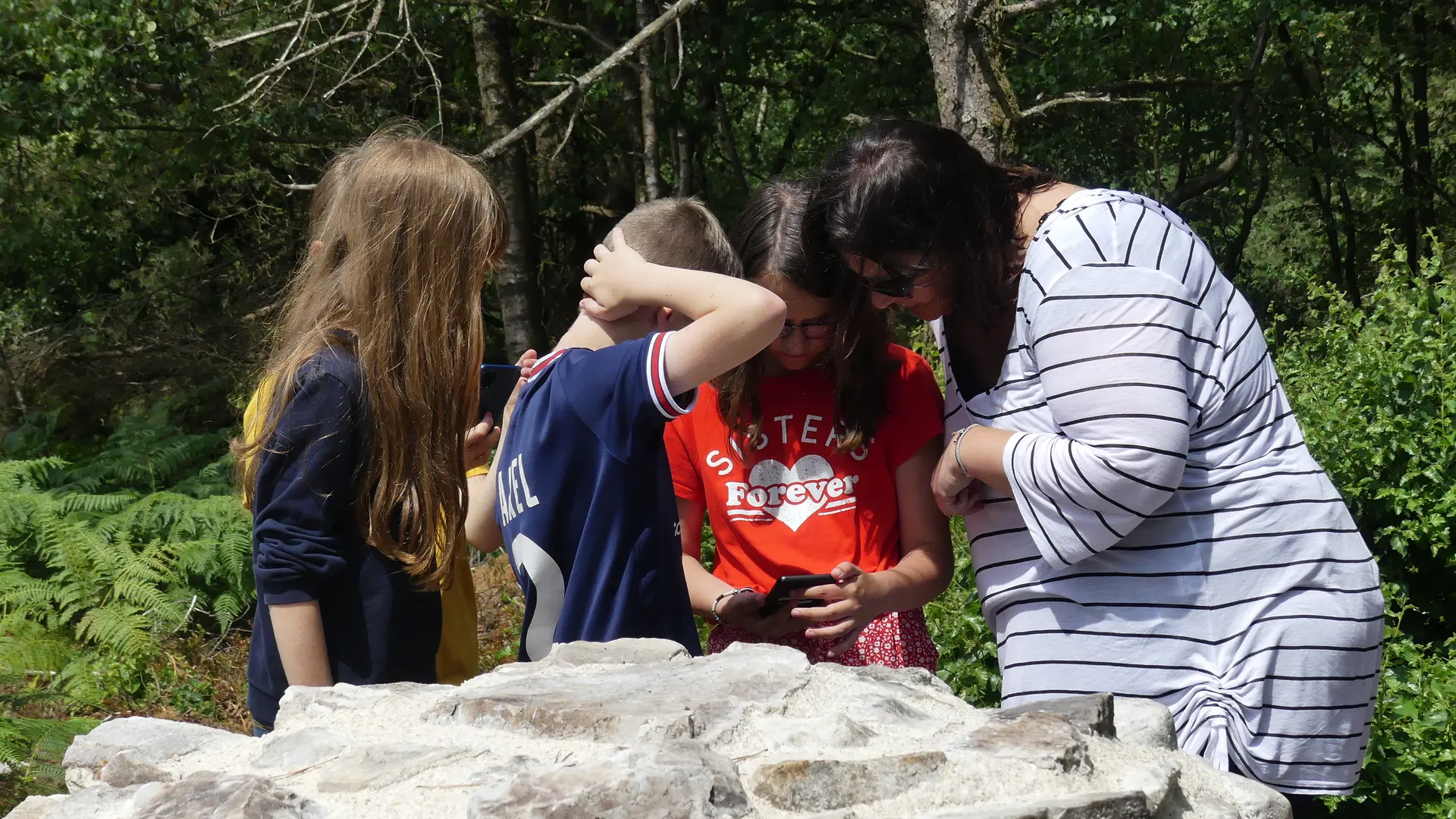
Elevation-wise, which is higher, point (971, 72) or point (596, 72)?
point (596, 72)

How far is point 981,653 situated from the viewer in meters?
3.84

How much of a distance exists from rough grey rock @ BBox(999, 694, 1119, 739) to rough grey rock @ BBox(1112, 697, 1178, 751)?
3 centimetres

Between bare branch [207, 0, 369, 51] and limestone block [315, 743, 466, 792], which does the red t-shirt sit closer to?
limestone block [315, 743, 466, 792]

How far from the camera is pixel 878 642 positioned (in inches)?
102

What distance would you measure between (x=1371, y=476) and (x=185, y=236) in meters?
10.7

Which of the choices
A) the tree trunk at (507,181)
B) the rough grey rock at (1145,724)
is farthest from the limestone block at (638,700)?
the tree trunk at (507,181)

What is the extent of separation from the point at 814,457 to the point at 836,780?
1.15 m

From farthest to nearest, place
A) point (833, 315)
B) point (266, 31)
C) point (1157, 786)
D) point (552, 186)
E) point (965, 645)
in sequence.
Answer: point (552, 186), point (266, 31), point (965, 645), point (833, 315), point (1157, 786)

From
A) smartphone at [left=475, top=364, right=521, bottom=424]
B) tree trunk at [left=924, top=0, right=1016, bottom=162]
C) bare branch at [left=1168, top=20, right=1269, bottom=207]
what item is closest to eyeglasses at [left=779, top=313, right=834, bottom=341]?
smartphone at [left=475, top=364, right=521, bottom=424]

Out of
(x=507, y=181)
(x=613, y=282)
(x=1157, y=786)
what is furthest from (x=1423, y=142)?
(x=1157, y=786)

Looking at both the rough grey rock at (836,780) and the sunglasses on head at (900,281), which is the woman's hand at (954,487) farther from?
the rough grey rock at (836,780)

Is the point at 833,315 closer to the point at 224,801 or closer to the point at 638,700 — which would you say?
the point at 638,700

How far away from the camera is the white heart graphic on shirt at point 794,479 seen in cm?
249

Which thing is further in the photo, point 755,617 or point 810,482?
point 810,482
